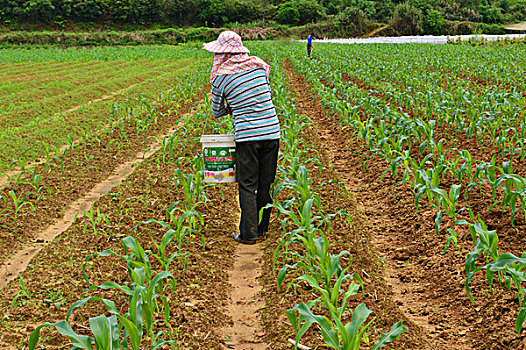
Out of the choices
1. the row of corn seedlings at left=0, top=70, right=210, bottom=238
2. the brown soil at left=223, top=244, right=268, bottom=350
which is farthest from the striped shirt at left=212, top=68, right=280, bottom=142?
the row of corn seedlings at left=0, top=70, right=210, bottom=238

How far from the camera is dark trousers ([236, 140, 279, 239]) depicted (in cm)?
471

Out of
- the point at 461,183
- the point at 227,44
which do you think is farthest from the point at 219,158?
the point at 461,183

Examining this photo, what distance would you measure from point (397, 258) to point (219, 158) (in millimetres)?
1911

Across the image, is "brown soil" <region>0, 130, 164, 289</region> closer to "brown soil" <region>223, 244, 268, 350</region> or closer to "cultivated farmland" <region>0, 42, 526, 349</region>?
"cultivated farmland" <region>0, 42, 526, 349</region>

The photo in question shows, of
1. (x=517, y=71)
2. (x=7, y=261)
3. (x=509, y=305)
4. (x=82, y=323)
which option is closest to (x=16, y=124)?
(x=7, y=261)

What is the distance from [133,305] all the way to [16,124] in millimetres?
9853

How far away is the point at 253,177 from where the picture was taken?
15.8ft

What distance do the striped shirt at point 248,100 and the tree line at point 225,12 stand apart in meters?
59.2

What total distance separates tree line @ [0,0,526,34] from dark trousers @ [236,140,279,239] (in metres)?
59.2

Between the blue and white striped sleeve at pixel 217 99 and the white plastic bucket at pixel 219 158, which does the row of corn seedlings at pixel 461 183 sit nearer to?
the white plastic bucket at pixel 219 158

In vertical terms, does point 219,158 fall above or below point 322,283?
above

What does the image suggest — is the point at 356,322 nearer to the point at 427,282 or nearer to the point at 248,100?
the point at 427,282

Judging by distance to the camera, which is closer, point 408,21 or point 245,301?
point 245,301

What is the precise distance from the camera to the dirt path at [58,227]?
14.6 ft
